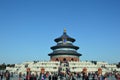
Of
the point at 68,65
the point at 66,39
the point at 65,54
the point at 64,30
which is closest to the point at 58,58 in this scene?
the point at 65,54

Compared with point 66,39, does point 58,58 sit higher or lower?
lower

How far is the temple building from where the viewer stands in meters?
69.0

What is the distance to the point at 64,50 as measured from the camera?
7069 cm

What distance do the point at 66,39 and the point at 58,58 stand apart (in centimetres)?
777

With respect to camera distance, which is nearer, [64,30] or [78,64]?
[78,64]

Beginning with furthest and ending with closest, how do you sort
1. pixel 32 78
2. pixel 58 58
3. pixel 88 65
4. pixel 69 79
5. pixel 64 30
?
1. pixel 64 30
2. pixel 58 58
3. pixel 88 65
4. pixel 69 79
5. pixel 32 78

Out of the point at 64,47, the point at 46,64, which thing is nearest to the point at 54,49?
the point at 64,47

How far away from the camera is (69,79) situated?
26.3 m

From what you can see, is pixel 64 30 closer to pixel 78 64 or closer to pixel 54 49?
pixel 54 49

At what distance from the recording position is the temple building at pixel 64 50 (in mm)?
69000

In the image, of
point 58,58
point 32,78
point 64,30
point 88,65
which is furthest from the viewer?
point 64,30

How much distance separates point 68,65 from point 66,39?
24.0 m

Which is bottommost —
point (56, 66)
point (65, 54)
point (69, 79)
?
point (69, 79)

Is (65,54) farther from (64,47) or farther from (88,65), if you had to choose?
(88,65)
